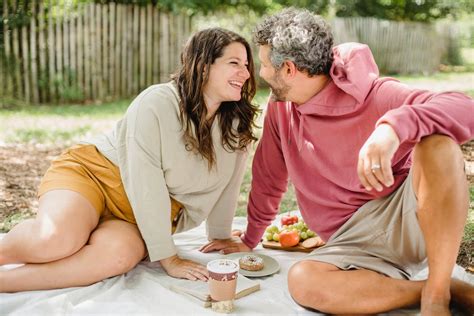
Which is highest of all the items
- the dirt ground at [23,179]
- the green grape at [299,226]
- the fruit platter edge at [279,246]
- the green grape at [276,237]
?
the green grape at [299,226]

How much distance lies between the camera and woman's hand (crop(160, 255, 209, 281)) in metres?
2.85

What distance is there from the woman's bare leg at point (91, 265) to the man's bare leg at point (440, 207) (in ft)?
4.91

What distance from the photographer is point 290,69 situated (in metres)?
2.82

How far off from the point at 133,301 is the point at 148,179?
0.63 metres

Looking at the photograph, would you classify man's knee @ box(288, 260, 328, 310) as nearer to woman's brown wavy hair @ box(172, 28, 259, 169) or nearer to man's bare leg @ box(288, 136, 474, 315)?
man's bare leg @ box(288, 136, 474, 315)

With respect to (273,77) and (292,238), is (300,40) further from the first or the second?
(292,238)

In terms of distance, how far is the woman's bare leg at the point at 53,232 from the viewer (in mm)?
2652

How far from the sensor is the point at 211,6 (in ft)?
41.4

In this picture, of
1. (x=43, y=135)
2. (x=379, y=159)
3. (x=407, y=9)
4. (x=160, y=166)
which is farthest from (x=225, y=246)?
(x=407, y=9)

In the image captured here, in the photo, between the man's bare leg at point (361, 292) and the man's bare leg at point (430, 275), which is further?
the man's bare leg at point (361, 292)

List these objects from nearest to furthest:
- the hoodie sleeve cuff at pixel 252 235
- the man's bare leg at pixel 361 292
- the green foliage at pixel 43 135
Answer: the man's bare leg at pixel 361 292 < the hoodie sleeve cuff at pixel 252 235 < the green foliage at pixel 43 135

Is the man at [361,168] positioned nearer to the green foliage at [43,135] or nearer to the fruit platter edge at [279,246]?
the fruit platter edge at [279,246]

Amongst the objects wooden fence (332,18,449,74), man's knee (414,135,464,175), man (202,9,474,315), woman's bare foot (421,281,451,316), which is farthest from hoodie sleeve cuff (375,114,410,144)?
wooden fence (332,18,449,74)

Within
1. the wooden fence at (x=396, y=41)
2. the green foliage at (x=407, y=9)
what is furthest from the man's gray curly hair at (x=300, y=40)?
the green foliage at (x=407, y=9)
